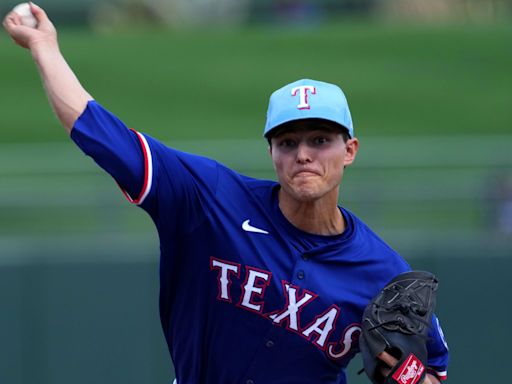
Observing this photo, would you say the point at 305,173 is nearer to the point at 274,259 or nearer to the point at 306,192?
the point at 306,192

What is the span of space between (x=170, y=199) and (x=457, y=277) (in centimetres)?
406

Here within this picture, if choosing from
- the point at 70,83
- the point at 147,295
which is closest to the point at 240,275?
the point at 70,83

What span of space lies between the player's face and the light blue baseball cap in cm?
4

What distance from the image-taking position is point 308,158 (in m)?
3.90

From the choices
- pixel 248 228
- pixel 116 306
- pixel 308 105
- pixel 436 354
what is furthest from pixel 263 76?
pixel 308 105

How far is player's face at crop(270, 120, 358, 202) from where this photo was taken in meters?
3.91

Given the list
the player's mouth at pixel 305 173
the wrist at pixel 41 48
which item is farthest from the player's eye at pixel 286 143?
the wrist at pixel 41 48

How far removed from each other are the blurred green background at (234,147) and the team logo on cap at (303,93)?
12.1 ft

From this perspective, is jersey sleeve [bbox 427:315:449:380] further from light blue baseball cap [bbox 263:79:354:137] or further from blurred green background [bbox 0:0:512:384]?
blurred green background [bbox 0:0:512:384]

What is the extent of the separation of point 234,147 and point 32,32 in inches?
430

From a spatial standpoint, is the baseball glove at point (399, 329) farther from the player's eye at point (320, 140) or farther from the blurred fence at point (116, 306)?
the blurred fence at point (116, 306)

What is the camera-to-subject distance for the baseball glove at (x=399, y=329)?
3.91 metres

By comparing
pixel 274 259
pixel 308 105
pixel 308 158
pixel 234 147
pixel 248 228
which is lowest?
pixel 274 259

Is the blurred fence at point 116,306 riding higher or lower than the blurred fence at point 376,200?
lower
